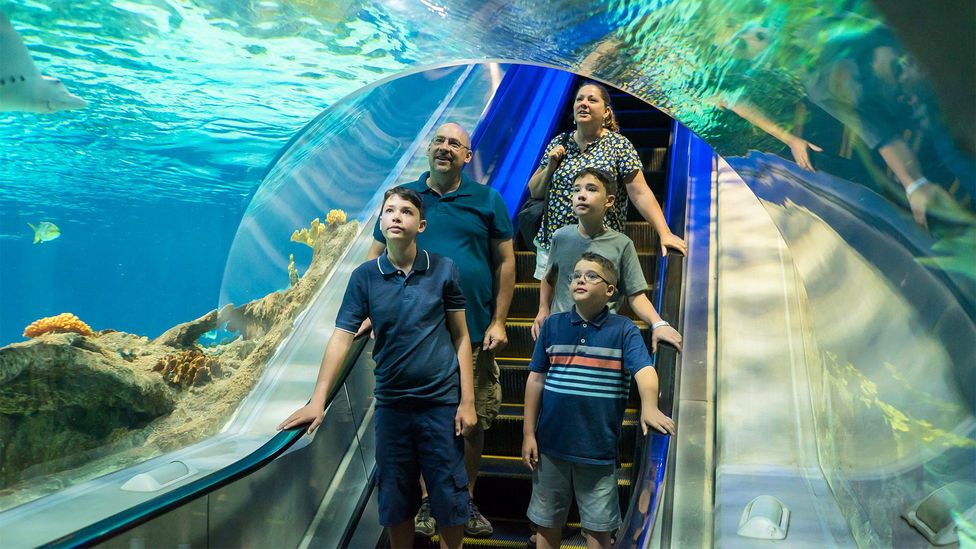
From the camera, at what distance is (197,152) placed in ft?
32.3

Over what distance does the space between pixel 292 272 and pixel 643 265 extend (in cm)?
242

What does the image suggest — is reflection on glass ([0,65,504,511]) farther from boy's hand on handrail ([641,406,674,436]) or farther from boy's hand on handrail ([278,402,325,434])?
boy's hand on handrail ([641,406,674,436])

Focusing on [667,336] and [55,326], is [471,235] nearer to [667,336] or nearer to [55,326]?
[667,336]

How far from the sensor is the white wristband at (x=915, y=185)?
60.6 inches

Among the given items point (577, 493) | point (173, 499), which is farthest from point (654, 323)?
point (173, 499)

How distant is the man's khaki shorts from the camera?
10.3 feet

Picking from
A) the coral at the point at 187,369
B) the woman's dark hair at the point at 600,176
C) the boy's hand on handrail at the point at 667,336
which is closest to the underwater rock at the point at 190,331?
the coral at the point at 187,369

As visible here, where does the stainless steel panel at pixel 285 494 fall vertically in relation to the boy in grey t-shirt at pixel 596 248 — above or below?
below

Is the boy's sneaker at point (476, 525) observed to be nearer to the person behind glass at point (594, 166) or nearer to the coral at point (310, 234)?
the person behind glass at point (594, 166)

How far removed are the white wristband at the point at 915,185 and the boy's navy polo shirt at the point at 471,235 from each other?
72.5 inches

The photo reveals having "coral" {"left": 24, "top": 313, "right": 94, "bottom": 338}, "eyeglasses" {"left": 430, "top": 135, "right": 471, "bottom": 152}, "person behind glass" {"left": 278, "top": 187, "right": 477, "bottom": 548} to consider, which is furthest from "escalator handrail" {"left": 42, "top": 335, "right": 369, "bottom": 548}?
"coral" {"left": 24, "top": 313, "right": 94, "bottom": 338}

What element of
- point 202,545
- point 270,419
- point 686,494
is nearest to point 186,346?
point 270,419

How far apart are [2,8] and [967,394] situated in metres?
7.26

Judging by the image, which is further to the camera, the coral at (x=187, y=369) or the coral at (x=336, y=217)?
the coral at (x=336, y=217)
